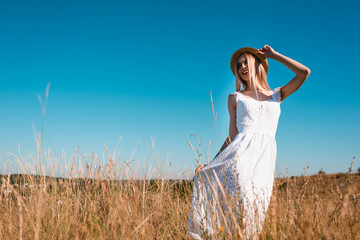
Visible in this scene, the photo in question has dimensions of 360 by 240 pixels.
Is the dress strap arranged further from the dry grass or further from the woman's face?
the dry grass

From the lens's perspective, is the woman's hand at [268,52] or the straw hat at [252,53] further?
the straw hat at [252,53]

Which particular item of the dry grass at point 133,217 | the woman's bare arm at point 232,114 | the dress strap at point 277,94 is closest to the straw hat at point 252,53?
the dress strap at point 277,94

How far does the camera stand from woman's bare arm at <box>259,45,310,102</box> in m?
2.73

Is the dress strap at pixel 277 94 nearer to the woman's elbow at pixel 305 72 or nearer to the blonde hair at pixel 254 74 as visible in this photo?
the blonde hair at pixel 254 74

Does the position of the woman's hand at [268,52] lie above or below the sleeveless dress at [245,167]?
above

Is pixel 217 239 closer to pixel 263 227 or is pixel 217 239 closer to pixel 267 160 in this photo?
pixel 263 227

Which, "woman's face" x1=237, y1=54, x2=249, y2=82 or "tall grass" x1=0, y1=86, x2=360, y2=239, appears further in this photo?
"woman's face" x1=237, y1=54, x2=249, y2=82

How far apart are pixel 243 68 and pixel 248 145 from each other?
0.96 metres

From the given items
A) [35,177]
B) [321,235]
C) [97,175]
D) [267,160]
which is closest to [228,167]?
[267,160]

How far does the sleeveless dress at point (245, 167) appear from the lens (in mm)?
2189

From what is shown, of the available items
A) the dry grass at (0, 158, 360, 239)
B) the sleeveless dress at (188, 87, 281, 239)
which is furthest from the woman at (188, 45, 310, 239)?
the dry grass at (0, 158, 360, 239)

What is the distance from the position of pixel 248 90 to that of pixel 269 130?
552 millimetres

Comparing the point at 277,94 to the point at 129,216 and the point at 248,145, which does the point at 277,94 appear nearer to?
the point at 248,145

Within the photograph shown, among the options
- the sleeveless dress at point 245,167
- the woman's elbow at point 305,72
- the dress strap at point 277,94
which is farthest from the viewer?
the dress strap at point 277,94
